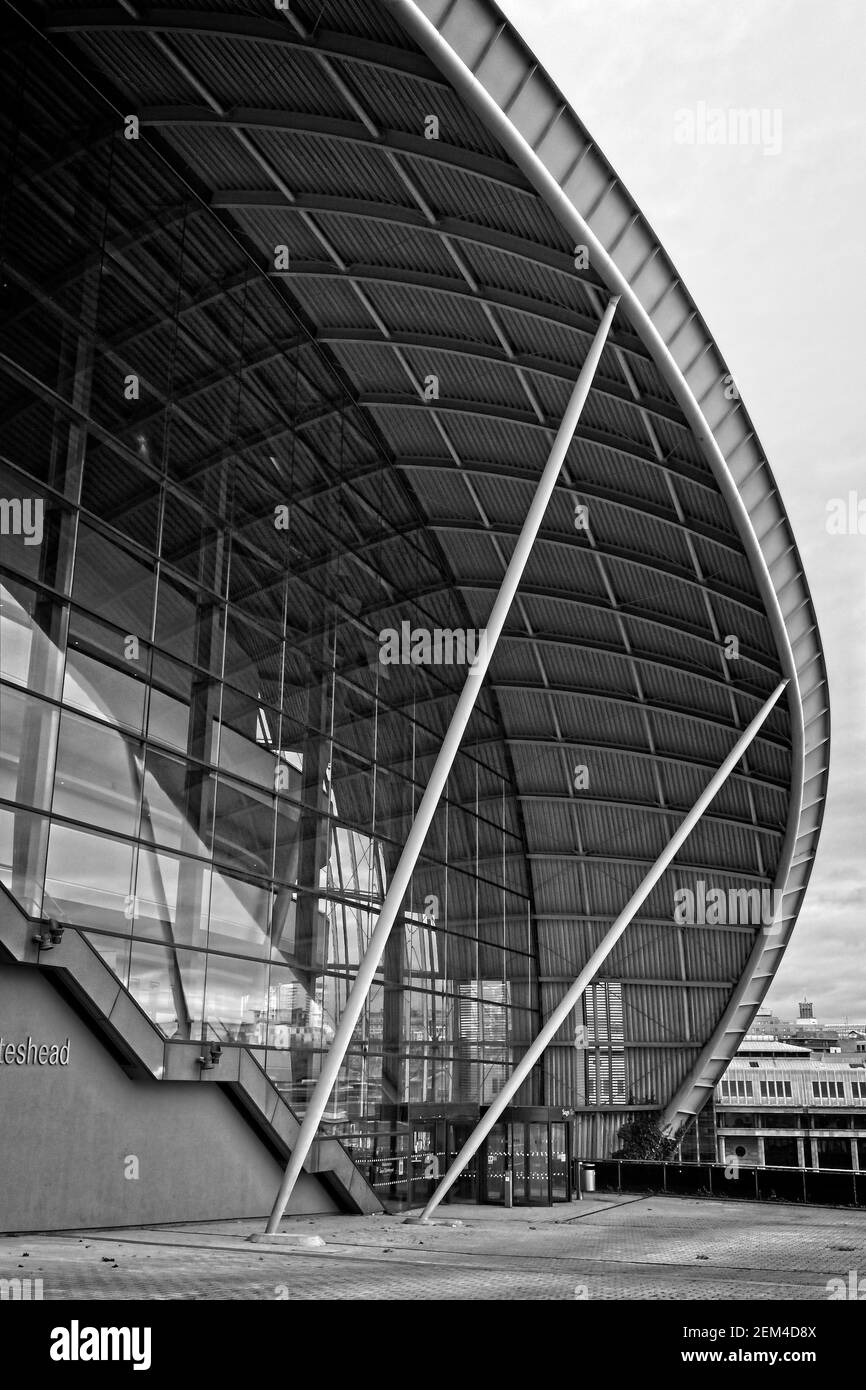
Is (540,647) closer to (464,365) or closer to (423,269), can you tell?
(464,365)

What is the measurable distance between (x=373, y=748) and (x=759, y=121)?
18.9 meters

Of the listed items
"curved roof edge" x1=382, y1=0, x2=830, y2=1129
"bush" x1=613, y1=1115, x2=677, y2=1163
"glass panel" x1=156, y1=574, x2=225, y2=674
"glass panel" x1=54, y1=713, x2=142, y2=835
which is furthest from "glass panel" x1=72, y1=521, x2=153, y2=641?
"bush" x1=613, y1=1115, x2=677, y2=1163

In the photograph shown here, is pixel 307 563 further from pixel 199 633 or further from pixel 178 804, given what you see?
pixel 178 804

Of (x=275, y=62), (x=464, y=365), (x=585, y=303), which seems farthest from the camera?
(x=464, y=365)

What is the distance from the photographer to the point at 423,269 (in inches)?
1005

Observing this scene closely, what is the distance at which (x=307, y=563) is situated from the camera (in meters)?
30.1

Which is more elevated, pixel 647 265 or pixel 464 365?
pixel 464 365

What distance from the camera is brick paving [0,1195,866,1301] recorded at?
1245 centimetres

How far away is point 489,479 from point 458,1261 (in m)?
22.0

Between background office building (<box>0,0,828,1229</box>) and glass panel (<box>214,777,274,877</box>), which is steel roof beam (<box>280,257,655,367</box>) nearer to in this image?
background office building (<box>0,0,828,1229</box>)

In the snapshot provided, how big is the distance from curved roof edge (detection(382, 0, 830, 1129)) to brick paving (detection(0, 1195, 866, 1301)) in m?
15.0

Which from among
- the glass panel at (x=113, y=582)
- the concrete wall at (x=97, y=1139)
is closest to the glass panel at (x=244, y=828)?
the glass panel at (x=113, y=582)

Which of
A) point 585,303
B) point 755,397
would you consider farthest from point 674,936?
point 755,397

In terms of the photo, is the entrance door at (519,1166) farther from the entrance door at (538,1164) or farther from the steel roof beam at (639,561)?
the steel roof beam at (639,561)
